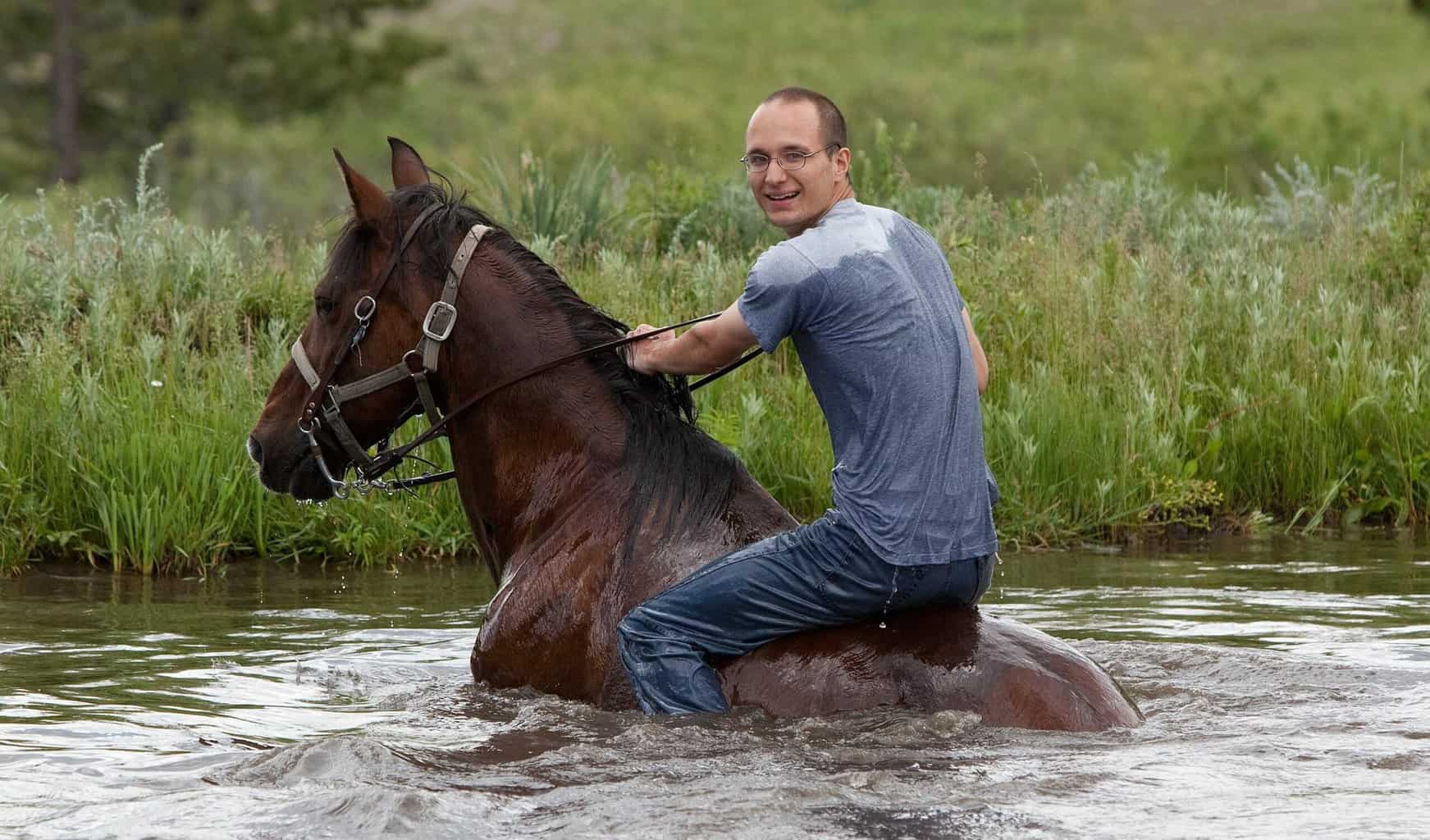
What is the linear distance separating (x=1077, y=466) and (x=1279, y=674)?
3.56 m

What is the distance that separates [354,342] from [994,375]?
17.6ft

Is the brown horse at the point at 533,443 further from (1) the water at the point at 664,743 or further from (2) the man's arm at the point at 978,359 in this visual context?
(2) the man's arm at the point at 978,359

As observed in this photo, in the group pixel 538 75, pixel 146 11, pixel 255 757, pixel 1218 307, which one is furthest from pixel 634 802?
pixel 538 75

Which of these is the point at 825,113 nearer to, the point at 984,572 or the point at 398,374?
the point at 984,572

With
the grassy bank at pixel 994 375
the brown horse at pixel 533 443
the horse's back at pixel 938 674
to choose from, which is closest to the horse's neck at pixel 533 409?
the brown horse at pixel 533 443

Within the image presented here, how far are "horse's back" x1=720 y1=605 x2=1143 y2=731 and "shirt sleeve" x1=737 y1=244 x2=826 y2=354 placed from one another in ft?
3.11

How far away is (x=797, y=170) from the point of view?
5188mm

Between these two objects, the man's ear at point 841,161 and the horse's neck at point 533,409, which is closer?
the man's ear at point 841,161

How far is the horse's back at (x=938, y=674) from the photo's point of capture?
5047mm

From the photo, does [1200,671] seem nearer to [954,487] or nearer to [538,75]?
[954,487]

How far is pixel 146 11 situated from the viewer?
154ft

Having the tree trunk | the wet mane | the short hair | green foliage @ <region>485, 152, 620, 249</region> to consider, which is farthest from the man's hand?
the tree trunk

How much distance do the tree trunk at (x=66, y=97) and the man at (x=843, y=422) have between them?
40340mm

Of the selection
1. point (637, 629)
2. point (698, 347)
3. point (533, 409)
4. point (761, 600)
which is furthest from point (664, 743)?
point (533, 409)
